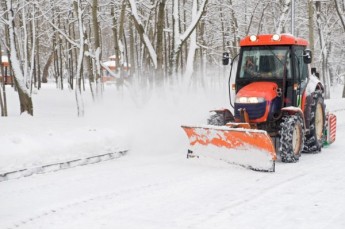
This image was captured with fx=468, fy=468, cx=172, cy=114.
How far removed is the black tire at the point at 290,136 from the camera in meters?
8.51

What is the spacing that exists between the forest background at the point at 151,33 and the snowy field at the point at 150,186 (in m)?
4.74

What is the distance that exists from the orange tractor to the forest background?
4942 mm

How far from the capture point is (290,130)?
8539 millimetres

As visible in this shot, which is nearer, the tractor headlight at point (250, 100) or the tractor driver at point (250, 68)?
the tractor headlight at point (250, 100)

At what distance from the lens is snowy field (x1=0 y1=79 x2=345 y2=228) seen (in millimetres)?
5414

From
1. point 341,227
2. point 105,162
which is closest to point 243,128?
point 105,162

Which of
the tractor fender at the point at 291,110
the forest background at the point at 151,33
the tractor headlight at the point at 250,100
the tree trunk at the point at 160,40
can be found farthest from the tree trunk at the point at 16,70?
the tractor fender at the point at 291,110

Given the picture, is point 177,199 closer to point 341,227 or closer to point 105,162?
point 341,227

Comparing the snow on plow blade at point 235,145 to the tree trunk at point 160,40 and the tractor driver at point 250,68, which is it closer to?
the tractor driver at point 250,68

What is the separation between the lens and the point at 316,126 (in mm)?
10391

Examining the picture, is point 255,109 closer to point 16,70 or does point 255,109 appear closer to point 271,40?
point 271,40

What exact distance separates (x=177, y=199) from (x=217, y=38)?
28.6 m

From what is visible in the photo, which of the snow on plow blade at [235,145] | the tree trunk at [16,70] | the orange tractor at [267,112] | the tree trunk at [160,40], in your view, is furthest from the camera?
the tree trunk at [16,70]

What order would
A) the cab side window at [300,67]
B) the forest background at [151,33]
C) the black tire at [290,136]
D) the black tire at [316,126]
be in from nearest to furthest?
1. the black tire at [290,136]
2. the cab side window at [300,67]
3. the black tire at [316,126]
4. the forest background at [151,33]
